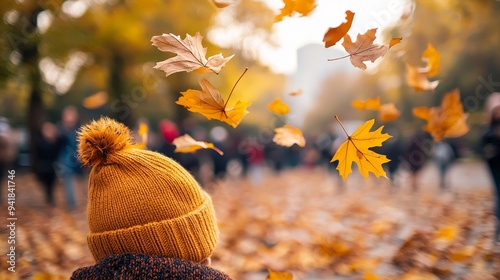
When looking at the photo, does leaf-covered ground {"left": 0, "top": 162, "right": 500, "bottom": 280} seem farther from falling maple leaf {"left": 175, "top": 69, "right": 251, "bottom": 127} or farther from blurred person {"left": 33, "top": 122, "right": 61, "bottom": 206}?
falling maple leaf {"left": 175, "top": 69, "right": 251, "bottom": 127}

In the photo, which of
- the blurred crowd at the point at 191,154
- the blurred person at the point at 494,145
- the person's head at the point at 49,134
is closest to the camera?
the blurred person at the point at 494,145

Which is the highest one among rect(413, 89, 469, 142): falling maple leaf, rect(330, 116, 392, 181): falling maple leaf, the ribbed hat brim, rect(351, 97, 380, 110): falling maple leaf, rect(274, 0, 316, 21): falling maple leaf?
rect(274, 0, 316, 21): falling maple leaf

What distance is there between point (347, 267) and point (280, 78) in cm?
2433

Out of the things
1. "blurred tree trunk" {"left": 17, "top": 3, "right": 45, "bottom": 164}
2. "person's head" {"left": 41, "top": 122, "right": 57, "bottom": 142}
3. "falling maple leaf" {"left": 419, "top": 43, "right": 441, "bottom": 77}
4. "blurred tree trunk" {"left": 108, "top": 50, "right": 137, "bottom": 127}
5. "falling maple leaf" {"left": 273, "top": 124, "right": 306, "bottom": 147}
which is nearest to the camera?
"falling maple leaf" {"left": 273, "top": 124, "right": 306, "bottom": 147}

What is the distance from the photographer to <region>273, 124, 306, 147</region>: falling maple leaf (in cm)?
195

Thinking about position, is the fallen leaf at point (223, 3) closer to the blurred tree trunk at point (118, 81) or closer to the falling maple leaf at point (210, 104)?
the falling maple leaf at point (210, 104)

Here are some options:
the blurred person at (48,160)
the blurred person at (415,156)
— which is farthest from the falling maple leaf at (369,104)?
the blurred person at (415,156)

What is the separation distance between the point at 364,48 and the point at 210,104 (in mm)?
552

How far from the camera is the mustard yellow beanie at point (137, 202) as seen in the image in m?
1.44

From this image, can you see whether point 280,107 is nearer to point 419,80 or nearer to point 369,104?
point 369,104

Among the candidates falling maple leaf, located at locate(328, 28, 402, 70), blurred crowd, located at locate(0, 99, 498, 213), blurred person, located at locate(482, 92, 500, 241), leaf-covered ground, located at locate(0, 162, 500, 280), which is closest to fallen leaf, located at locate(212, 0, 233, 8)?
falling maple leaf, located at locate(328, 28, 402, 70)

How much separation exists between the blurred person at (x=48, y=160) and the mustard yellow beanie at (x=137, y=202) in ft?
24.9

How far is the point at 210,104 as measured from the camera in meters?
Result: 1.57

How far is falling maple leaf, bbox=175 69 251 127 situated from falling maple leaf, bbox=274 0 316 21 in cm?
37
